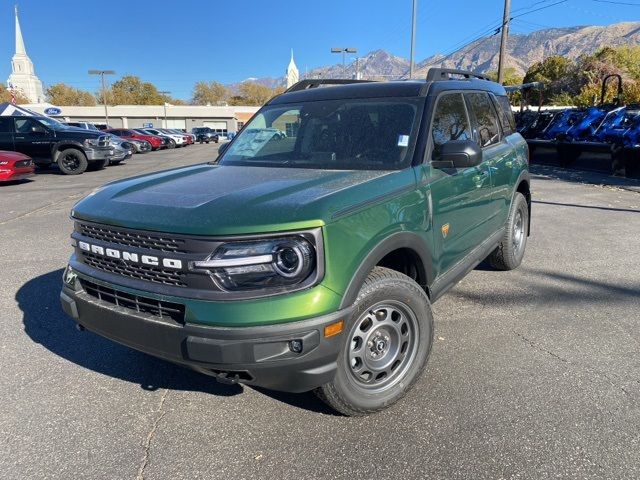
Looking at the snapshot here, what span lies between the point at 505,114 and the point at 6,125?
16.6m

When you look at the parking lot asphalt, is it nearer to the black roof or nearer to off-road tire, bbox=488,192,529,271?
off-road tire, bbox=488,192,529,271

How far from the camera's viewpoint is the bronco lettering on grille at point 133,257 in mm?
2302

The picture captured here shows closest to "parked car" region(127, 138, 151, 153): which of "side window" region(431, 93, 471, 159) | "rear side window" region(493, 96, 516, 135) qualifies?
"rear side window" region(493, 96, 516, 135)

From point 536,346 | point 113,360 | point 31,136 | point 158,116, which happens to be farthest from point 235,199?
point 158,116

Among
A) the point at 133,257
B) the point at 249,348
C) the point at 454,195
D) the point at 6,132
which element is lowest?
the point at 249,348

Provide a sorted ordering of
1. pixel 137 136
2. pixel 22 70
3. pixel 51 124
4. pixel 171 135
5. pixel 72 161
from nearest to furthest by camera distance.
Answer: pixel 51 124 < pixel 72 161 < pixel 137 136 < pixel 171 135 < pixel 22 70

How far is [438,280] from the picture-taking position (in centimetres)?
330

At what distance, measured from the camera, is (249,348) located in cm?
217

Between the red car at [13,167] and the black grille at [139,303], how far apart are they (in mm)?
12147

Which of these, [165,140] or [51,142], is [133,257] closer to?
[51,142]

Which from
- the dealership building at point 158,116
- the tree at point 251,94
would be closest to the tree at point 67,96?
the dealership building at point 158,116

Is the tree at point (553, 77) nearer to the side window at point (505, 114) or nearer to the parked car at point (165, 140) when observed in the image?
the parked car at point (165, 140)

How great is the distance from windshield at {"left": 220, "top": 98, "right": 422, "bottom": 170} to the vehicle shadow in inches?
61.2

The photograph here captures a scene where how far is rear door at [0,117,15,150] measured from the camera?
15.9m
